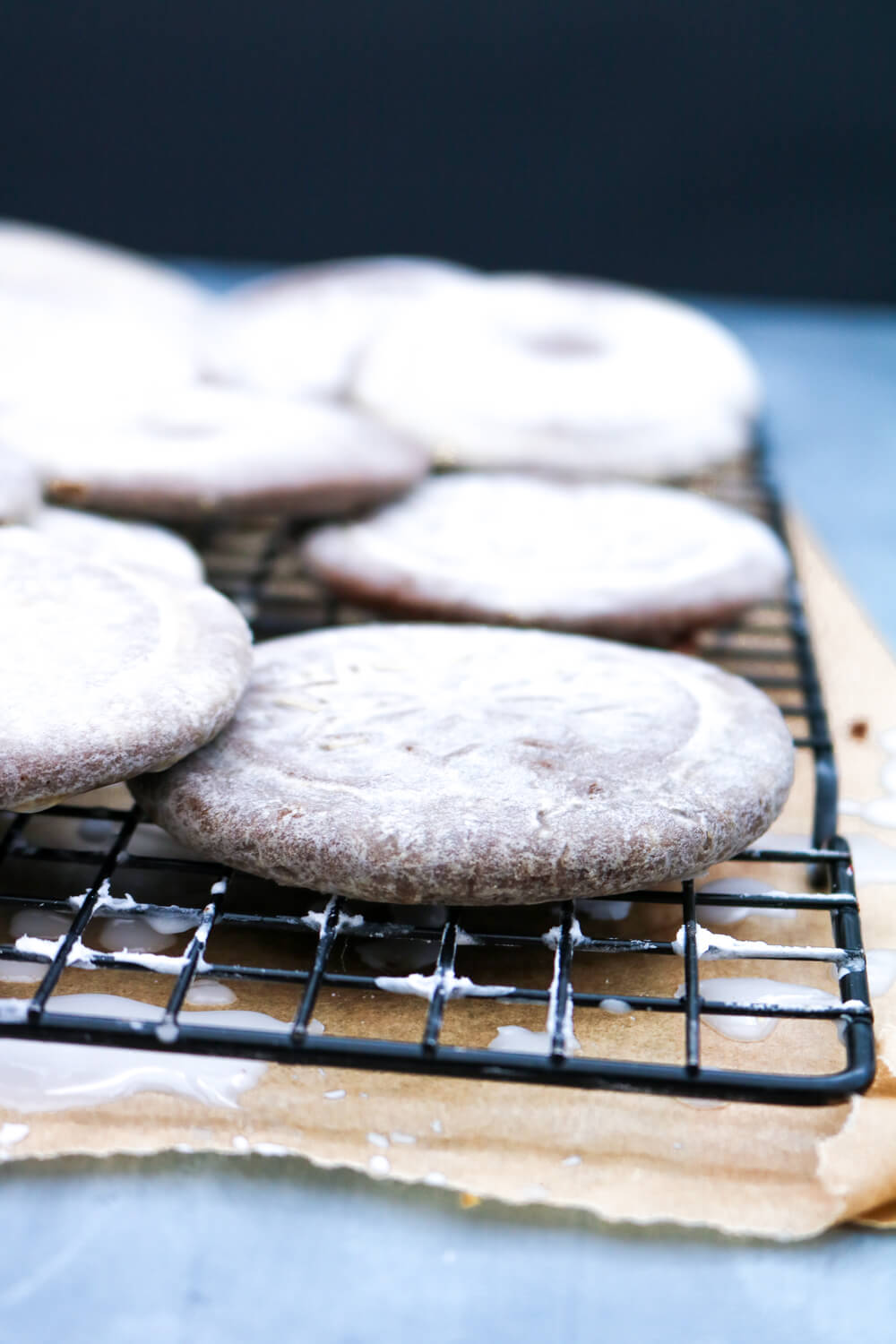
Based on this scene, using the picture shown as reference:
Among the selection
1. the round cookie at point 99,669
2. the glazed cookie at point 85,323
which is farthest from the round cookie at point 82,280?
the round cookie at point 99,669

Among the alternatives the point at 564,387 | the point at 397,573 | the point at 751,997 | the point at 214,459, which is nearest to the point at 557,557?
the point at 397,573

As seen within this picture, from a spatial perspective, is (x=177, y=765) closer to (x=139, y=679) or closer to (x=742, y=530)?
(x=139, y=679)

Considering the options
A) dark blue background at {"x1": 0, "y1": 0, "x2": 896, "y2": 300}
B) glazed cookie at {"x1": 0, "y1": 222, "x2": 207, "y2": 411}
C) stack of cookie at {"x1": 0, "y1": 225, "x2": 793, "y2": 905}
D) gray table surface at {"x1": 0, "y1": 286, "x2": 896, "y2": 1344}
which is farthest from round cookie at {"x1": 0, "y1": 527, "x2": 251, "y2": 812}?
dark blue background at {"x1": 0, "y1": 0, "x2": 896, "y2": 300}

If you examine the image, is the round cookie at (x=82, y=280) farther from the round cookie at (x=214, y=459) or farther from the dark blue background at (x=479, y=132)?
the dark blue background at (x=479, y=132)

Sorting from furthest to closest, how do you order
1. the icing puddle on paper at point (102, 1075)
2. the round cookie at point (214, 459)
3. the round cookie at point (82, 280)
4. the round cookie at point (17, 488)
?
the round cookie at point (82, 280)
the round cookie at point (214, 459)
the round cookie at point (17, 488)
the icing puddle on paper at point (102, 1075)

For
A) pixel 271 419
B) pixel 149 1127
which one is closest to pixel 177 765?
pixel 149 1127

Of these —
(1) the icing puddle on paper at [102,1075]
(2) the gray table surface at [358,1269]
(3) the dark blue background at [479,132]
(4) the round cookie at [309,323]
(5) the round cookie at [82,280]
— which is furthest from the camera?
(3) the dark blue background at [479,132]

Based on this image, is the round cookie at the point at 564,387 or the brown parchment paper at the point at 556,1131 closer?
the brown parchment paper at the point at 556,1131
